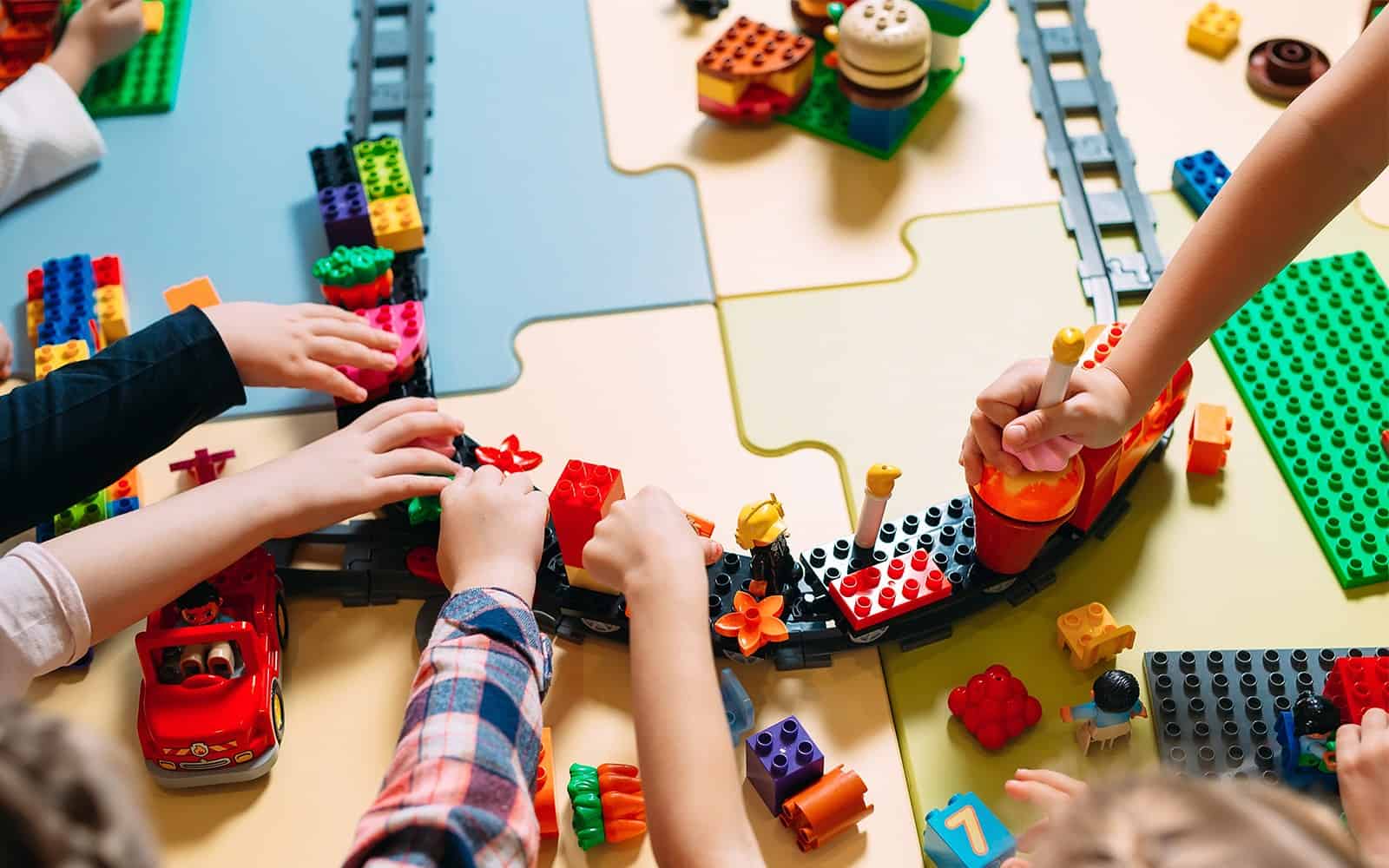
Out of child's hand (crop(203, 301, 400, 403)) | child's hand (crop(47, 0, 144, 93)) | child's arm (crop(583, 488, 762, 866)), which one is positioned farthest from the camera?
child's hand (crop(47, 0, 144, 93))

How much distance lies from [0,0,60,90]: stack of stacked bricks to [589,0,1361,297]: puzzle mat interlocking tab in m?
0.61

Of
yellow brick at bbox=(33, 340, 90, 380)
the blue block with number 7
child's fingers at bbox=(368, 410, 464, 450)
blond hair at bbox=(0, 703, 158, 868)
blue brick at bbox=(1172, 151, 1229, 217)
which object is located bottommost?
the blue block with number 7

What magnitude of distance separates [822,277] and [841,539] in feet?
1.10

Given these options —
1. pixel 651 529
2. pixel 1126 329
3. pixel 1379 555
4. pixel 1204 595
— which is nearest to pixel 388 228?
pixel 651 529

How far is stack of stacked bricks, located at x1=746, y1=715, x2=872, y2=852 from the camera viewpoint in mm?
895

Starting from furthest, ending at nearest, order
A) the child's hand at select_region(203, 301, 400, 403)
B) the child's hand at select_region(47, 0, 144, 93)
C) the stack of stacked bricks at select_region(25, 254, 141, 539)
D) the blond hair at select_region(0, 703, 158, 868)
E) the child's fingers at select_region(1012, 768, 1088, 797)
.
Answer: the child's hand at select_region(47, 0, 144, 93) → the stack of stacked bricks at select_region(25, 254, 141, 539) → the child's hand at select_region(203, 301, 400, 403) → the child's fingers at select_region(1012, 768, 1088, 797) → the blond hair at select_region(0, 703, 158, 868)

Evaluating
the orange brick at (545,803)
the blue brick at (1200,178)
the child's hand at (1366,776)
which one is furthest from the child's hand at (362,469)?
the blue brick at (1200,178)

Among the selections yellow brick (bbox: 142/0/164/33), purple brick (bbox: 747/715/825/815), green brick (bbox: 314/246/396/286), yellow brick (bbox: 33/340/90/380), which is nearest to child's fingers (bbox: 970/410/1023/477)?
purple brick (bbox: 747/715/825/815)

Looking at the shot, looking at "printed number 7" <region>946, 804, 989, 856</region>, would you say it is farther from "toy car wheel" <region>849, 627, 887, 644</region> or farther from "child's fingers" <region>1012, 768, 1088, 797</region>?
"toy car wheel" <region>849, 627, 887, 644</region>

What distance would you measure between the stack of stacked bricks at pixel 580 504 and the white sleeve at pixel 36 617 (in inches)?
13.2

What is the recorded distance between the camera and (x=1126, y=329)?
3.11 ft

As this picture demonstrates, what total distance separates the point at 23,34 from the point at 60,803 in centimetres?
131

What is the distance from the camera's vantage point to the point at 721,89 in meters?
1.37

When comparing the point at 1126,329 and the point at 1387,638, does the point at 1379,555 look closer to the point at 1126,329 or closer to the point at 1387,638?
the point at 1387,638
